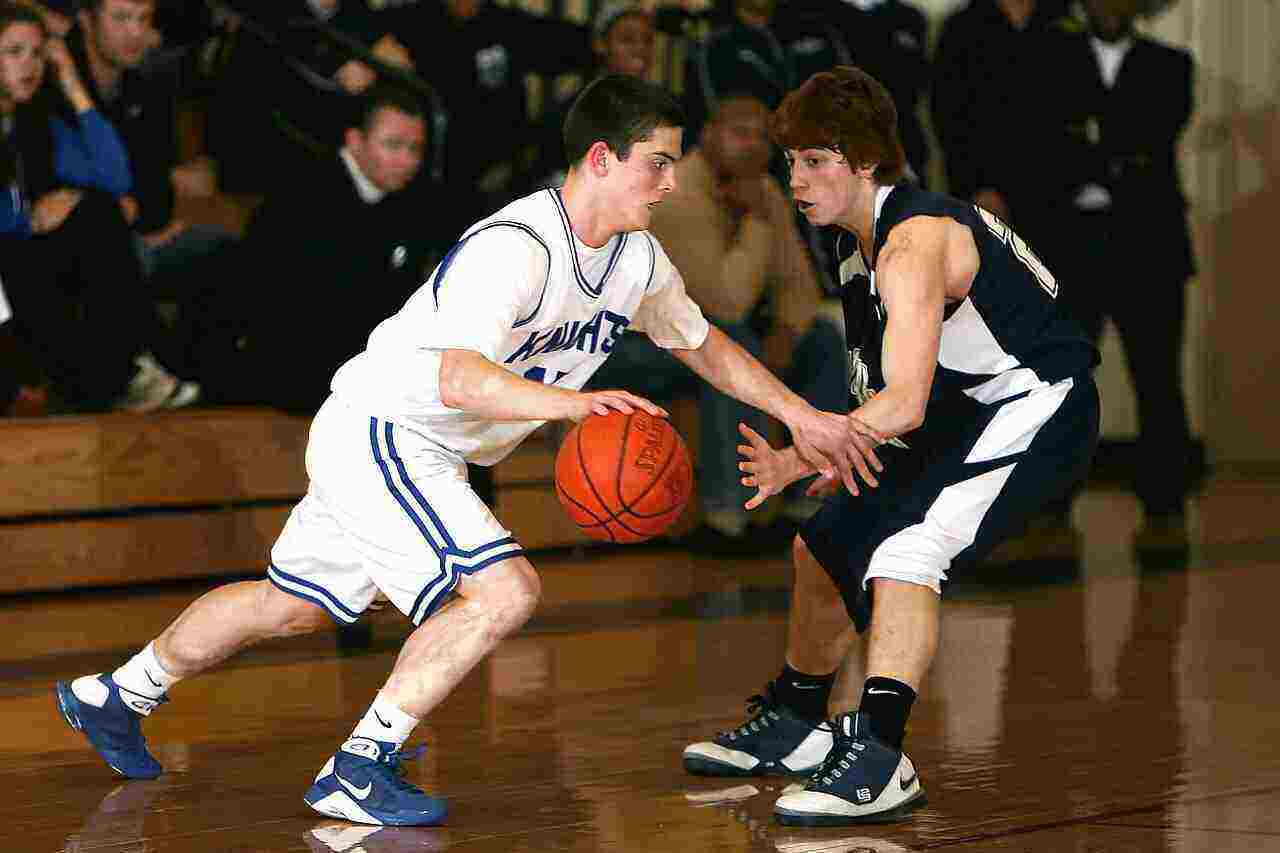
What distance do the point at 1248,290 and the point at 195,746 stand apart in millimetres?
10442

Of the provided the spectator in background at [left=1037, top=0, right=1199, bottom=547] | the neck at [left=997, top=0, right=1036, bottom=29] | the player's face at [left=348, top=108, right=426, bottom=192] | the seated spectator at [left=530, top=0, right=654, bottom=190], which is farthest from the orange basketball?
the neck at [left=997, top=0, right=1036, bottom=29]

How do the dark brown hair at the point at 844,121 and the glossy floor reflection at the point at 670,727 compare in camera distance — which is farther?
the dark brown hair at the point at 844,121

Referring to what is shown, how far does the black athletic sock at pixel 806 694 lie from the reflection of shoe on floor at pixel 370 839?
105cm

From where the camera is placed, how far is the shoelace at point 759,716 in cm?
488

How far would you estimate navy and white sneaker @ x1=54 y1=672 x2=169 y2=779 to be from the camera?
4.73 meters

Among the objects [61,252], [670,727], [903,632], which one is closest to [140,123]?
[61,252]

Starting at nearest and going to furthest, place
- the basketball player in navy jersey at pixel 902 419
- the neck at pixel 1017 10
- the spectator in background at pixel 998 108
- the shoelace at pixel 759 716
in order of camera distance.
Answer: the basketball player in navy jersey at pixel 902 419
the shoelace at pixel 759 716
the spectator in background at pixel 998 108
the neck at pixel 1017 10

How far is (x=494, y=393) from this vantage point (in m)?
4.17

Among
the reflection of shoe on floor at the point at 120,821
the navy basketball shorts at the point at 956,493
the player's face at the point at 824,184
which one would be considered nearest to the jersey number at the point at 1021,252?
the navy basketball shorts at the point at 956,493

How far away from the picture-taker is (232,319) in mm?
8352

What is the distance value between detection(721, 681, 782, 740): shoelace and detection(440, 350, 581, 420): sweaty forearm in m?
1.09

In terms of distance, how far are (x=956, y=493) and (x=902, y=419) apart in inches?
9.9

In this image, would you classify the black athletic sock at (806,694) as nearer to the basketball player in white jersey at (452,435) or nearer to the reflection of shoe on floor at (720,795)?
the reflection of shoe on floor at (720,795)

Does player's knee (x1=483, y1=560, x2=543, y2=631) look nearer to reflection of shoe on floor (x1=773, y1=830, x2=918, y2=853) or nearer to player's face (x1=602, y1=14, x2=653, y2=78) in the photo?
reflection of shoe on floor (x1=773, y1=830, x2=918, y2=853)
